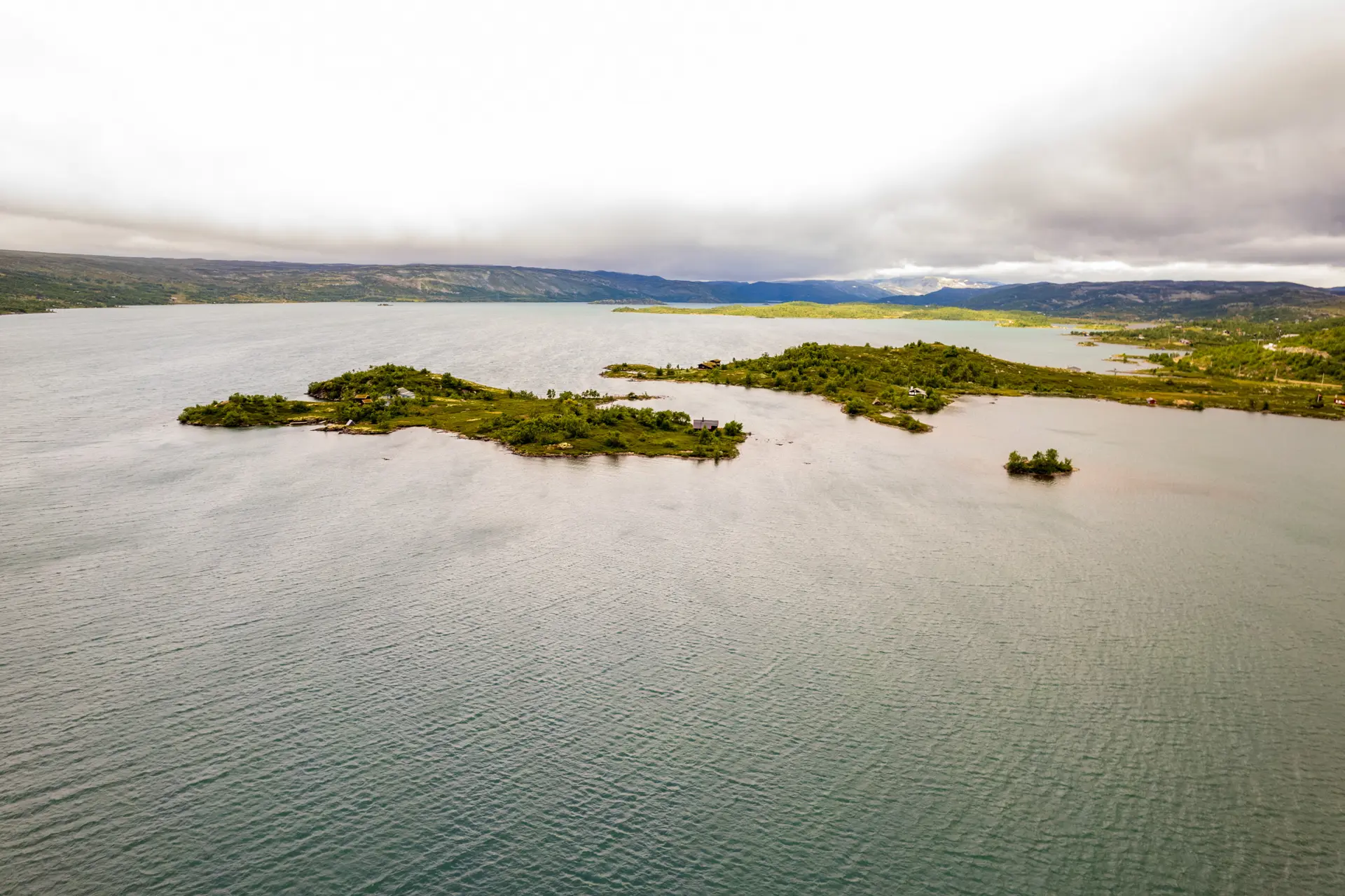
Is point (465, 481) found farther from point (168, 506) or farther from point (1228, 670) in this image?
point (1228, 670)

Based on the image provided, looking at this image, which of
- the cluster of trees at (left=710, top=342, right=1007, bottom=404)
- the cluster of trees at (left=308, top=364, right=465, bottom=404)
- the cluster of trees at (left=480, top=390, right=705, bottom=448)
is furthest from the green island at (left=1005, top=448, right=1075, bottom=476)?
the cluster of trees at (left=308, top=364, right=465, bottom=404)

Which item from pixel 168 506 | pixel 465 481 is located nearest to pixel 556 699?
pixel 465 481

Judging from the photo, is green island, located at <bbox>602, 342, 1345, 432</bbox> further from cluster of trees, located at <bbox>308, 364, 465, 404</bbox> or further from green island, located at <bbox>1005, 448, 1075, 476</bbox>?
cluster of trees, located at <bbox>308, 364, 465, 404</bbox>

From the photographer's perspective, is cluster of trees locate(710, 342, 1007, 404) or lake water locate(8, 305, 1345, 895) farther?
cluster of trees locate(710, 342, 1007, 404)

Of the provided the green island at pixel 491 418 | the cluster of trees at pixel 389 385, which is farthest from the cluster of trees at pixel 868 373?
the cluster of trees at pixel 389 385

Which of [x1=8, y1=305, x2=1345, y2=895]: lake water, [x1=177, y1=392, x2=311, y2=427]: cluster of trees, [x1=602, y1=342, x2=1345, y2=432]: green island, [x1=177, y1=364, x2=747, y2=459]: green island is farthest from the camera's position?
[x1=602, y1=342, x2=1345, y2=432]: green island

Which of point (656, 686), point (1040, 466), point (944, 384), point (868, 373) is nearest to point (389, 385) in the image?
point (656, 686)

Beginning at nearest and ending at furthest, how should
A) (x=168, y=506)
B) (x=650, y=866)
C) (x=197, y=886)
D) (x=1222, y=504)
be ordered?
(x=197, y=886)
(x=650, y=866)
(x=168, y=506)
(x=1222, y=504)
